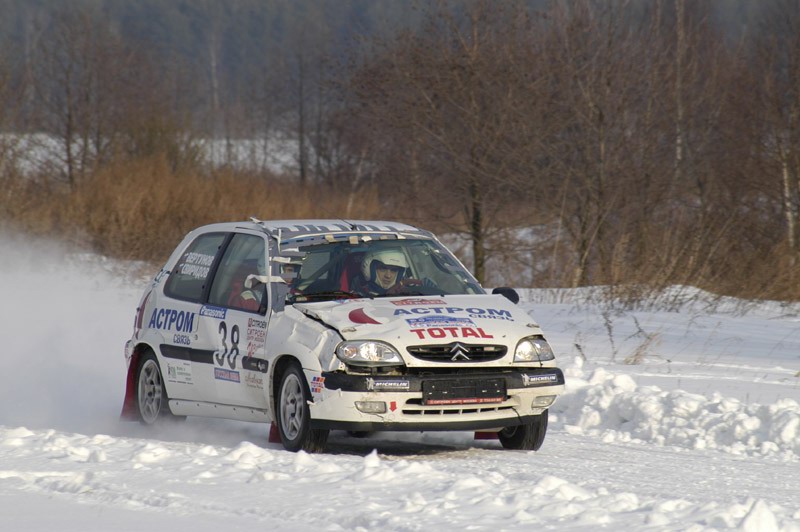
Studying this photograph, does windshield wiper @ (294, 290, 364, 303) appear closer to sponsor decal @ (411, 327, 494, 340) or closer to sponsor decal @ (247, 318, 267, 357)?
sponsor decal @ (247, 318, 267, 357)

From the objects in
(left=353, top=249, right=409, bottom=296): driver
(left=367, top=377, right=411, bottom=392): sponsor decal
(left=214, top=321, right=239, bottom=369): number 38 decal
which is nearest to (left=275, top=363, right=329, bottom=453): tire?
(left=367, top=377, right=411, bottom=392): sponsor decal

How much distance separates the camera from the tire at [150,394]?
9.30m

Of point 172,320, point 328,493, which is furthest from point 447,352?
point 172,320

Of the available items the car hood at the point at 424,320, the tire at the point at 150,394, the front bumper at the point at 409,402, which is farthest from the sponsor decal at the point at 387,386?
the tire at the point at 150,394

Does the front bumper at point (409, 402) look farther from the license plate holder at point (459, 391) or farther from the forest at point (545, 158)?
the forest at point (545, 158)

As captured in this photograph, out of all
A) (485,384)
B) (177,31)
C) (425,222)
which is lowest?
(485,384)

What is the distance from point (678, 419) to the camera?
29.0 feet

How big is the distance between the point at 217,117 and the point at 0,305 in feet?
180

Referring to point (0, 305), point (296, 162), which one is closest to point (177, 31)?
point (296, 162)

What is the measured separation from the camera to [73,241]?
1104 inches

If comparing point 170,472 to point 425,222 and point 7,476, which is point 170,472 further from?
point 425,222

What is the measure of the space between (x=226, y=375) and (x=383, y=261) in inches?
53.0

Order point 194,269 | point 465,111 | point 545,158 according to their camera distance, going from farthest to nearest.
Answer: point 545,158 < point 465,111 < point 194,269

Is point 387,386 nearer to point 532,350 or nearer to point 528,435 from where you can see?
point 532,350
